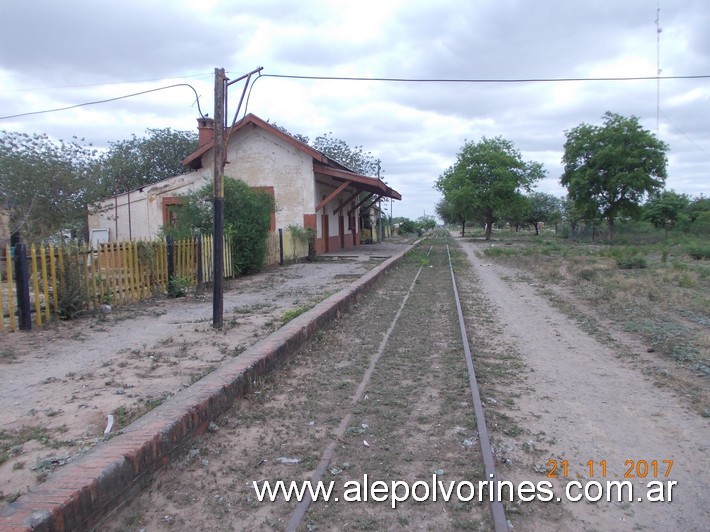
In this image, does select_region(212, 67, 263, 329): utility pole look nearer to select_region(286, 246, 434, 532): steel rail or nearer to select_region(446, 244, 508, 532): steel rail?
select_region(286, 246, 434, 532): steel rail

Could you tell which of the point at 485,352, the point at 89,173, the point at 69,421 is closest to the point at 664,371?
the point at 485,352

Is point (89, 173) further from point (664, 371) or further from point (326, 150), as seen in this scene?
point (326, 150)

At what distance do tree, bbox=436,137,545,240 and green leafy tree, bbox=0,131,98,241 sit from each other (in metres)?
34.8


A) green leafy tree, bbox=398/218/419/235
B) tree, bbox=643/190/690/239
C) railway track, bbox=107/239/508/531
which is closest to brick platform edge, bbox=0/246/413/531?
railway track, bbox=107/239/508/531

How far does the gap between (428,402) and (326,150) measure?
46997 mm

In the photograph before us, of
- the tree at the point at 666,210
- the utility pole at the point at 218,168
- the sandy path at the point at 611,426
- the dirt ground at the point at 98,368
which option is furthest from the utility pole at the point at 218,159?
the tree at the point at 666,210

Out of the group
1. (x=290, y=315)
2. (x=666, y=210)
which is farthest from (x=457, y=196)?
(x=290, y=315)

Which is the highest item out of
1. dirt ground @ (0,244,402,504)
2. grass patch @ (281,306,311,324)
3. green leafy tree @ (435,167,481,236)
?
green leafy tree @ (435,167,481,236)

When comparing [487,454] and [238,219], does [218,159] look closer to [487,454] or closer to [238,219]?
[487,454]

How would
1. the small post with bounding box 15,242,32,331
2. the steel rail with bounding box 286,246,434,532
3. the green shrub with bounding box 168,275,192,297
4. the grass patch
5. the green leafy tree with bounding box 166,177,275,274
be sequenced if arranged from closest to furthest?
the steel rail with bounding box 286,246,434,532, the small post with bounding box 15,242,32,331, the grass patch, the green shrub with bounding box 168,275,192,297, the green leafy tree with bounding box 166,177,275,274

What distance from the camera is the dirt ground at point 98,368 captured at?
13.1 ft

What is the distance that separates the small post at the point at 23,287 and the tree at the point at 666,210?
5125cm

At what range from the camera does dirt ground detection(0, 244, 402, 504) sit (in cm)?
398

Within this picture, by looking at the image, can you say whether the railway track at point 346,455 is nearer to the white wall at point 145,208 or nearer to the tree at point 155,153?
the white wall at point 145,208
